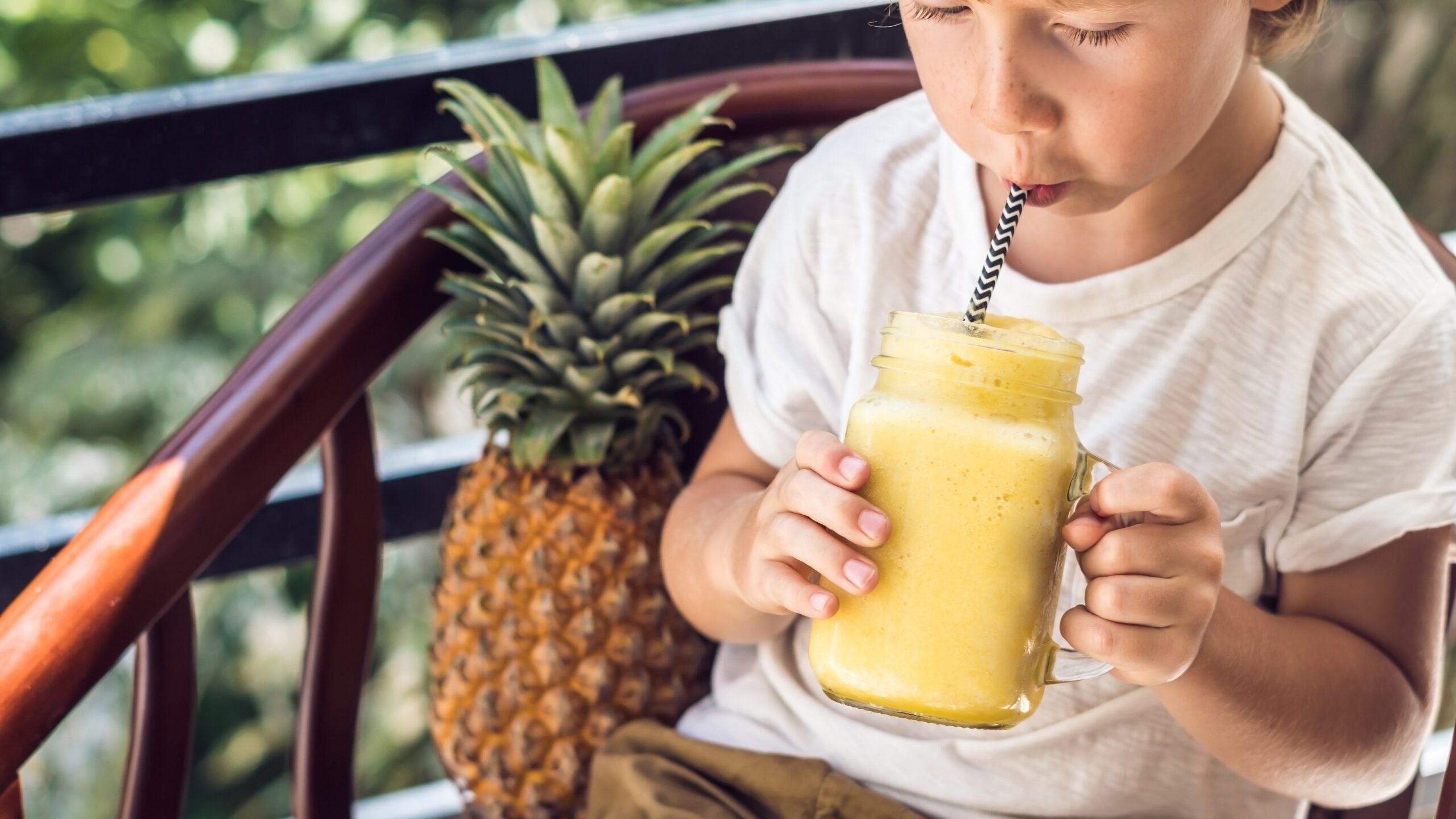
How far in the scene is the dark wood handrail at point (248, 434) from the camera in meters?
0.87

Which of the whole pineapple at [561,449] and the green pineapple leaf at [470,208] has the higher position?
the green pineapple leaf at [470,208]

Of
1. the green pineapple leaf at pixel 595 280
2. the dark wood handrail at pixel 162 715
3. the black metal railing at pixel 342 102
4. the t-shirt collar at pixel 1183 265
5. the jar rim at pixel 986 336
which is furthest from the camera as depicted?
the black metal railing at pixel 342 102

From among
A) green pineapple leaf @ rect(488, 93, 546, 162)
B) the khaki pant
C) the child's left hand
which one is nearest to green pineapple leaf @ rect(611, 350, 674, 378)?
green pineapple leaf @ rect(488, 93, 546, 162)

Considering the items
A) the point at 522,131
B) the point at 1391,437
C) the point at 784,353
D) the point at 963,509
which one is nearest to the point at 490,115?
the point at 522,131

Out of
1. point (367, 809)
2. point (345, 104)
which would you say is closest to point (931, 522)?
point (345, 104)

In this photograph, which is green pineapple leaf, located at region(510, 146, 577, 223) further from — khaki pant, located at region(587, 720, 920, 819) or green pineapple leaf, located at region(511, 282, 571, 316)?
khaki pant, located at region(587, 720, 920, 819)

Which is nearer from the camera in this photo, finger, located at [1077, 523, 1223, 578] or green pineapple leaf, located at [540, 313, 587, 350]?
finger, located at [1077, 523, 1223, 578]

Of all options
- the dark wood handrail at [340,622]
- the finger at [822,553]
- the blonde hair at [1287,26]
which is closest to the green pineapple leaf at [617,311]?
the dark wood handrail at [340,622]

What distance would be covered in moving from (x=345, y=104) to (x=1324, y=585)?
1.22 m

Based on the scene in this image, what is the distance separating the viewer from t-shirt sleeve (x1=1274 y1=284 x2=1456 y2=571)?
A: 95cm

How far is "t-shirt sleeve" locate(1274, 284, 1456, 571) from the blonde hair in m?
0.22

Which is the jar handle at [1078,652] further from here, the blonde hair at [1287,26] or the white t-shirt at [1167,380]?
the blonde hair at [1287,26]

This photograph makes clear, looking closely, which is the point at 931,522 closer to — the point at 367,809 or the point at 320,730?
the point at 320,730

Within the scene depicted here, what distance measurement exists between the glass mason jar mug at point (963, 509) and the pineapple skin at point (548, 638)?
0.53m
